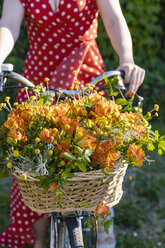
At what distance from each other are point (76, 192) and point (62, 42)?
1.05 meters

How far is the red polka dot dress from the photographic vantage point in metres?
1.99

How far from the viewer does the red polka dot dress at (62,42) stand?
6.54ft

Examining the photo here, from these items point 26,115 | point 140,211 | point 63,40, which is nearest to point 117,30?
point 63,40

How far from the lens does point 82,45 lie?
Answer: 6.85ft

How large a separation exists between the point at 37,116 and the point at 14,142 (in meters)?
0.13

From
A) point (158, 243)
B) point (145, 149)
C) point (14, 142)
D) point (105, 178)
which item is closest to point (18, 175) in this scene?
point (14, 142)

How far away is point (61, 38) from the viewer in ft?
6.85

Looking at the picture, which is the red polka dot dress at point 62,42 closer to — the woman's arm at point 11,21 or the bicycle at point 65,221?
the woman's arm at point 11,21

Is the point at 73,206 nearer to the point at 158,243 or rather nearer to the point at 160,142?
the point at 160,142

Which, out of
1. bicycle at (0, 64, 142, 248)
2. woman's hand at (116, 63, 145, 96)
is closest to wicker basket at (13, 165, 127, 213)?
bicycle at (0, 64, 142, 248)

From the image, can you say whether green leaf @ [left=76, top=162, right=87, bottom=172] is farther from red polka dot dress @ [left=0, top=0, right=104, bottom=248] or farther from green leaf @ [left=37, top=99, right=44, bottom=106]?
red polka dot dress @ [left=0, top=0, right=104, bottom=248]

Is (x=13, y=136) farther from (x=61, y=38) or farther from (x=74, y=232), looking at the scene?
(x=61, y=38)

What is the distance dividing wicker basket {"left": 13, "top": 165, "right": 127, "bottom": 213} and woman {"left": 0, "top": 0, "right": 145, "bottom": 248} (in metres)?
0.66

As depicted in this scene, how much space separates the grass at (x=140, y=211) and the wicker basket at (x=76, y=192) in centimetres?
147
